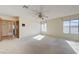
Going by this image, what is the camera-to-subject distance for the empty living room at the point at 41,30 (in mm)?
4320

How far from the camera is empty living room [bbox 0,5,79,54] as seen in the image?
14.2 feet

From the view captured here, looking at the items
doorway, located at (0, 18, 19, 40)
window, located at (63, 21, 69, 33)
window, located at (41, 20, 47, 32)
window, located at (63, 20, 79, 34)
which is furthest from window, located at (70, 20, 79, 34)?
doorway, located at (0, 18, 19, 40)

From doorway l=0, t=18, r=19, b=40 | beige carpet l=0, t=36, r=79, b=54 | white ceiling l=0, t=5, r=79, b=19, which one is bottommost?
beige carpet l=0, t=36, r=79, b=54

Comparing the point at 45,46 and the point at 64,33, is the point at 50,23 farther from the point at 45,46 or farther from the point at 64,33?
the point at 45,46

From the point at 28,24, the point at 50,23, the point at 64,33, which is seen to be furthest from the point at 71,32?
the point at 28,24

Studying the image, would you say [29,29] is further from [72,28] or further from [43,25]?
[72,28]

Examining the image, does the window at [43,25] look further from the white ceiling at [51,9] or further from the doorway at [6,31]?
the doorway at [6,31]

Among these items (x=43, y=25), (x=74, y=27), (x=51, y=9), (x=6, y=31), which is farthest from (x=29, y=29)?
(x=74, y=27)

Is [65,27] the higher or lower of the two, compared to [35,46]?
higher

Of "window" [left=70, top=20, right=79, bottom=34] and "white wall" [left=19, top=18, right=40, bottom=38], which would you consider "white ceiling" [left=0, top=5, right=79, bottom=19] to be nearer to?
"window" [left=70, top=20, right=79, bottom=34]

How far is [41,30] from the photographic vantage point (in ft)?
18.3

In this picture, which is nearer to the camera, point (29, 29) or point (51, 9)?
point (51, 9)

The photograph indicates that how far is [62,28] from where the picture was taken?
5.52 metres
